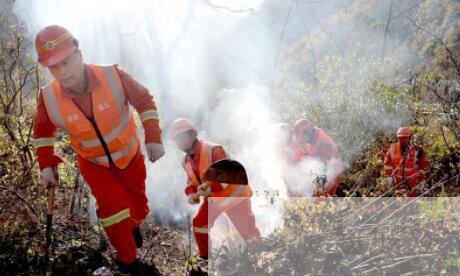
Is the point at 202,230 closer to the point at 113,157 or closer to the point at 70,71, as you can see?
the point at 113,157

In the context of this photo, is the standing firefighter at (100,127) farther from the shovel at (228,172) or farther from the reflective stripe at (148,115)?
the shovel at (228,172)

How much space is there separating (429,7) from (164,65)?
26266mm

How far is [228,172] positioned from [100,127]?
3.41ft

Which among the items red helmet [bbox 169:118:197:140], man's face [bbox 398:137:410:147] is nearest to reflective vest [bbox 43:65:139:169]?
red helmet [bbox 169:118:197:140]

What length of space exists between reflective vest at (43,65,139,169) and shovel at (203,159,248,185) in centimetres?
86

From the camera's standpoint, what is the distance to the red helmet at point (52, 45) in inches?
115

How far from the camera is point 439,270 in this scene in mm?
2553

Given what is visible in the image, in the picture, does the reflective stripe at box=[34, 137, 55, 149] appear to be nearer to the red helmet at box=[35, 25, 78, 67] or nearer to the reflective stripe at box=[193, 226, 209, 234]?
the red helmet at box=[35, 25, 78, 67]

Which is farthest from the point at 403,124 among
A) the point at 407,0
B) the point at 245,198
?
the point at 407,0

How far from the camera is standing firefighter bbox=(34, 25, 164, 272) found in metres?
3.17

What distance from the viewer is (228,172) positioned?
2.87 m

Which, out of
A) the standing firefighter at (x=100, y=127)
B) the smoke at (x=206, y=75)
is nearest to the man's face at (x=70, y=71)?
the standing firefighter at (x=100, y=127)

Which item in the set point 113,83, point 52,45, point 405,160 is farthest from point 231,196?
point 405,160

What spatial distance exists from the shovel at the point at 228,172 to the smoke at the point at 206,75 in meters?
1.00
